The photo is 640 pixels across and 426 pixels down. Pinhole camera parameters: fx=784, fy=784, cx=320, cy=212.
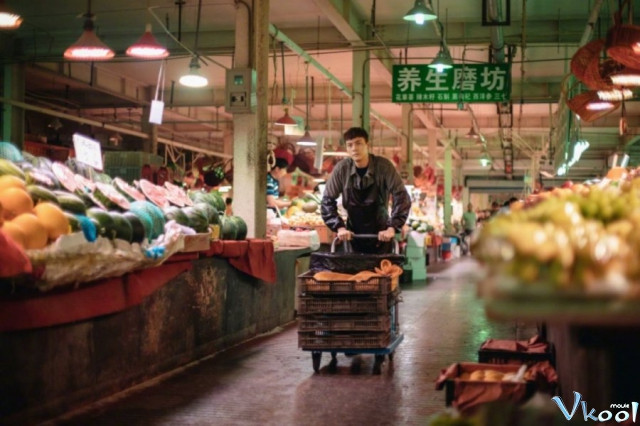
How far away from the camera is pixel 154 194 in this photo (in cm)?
743

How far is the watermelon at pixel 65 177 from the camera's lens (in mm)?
5793

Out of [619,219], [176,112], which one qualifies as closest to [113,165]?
[619,219]

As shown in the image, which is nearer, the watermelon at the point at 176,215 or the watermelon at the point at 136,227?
the watermelon at the point at 136,227

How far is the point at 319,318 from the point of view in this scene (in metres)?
6.51

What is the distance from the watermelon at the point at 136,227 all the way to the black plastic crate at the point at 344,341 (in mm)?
1548

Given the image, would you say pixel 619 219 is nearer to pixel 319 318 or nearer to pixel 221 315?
pixel 319 318

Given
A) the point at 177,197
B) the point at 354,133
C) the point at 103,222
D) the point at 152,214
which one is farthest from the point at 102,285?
the point at 354,133

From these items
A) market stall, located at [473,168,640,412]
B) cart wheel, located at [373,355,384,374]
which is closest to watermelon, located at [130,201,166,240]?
cart wheel, located at [373,355,384,374]

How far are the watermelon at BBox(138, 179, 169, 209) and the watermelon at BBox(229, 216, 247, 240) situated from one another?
1214 millimetres

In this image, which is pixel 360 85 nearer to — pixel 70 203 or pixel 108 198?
pixel 108 198

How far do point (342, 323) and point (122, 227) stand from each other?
196 cm

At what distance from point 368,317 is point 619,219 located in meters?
4.11

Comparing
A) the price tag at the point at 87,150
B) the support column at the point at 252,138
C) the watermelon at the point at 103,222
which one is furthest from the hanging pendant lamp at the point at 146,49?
the watermelon at the point at 103,222

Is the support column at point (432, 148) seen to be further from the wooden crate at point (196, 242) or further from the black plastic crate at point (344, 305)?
the black plastic crate at point (344, 305)
